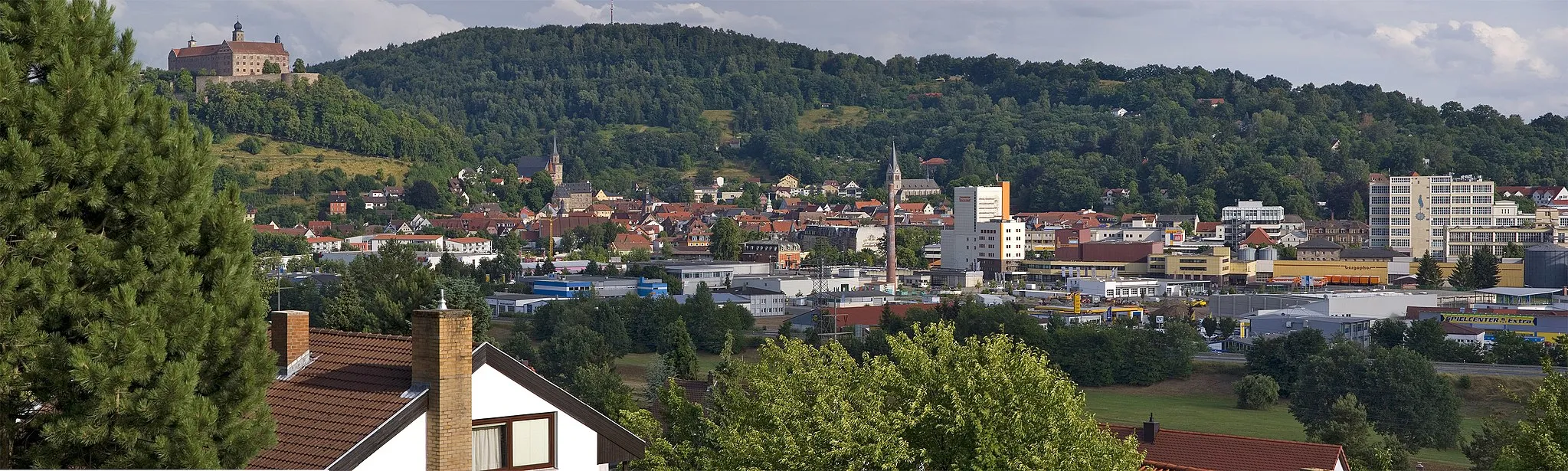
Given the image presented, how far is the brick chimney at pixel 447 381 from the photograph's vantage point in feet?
28.2

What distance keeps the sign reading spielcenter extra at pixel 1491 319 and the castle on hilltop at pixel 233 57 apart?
101641 millimetres

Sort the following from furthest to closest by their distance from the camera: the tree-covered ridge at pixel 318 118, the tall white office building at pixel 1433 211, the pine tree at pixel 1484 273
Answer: the tree-covered ridge at pixel 318 118 → the tall white office building at pixel 1433 211 → the pine tree at pixel 1484 273

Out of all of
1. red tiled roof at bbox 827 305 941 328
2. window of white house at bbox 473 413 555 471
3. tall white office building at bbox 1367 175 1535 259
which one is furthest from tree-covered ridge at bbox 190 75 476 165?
window of white house at bbox 473 413 555 471

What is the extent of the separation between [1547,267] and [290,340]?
76464 millimetres

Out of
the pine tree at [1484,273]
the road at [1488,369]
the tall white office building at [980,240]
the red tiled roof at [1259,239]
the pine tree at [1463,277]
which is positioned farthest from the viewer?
the red tiled roof at [1259,239]

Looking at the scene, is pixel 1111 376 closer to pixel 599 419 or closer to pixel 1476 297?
pixel 1476 297

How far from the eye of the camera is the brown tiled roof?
8.71m

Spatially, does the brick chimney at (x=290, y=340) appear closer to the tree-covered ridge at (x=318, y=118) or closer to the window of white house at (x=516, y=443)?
the window of white house at (x=516, y=443)

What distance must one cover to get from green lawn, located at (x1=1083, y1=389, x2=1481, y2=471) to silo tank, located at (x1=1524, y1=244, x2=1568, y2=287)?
40262 mm

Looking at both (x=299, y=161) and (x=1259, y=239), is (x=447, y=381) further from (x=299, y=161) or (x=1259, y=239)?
(x=299, y=161)

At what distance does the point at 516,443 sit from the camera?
30.5 ft

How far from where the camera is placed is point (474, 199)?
121 meters

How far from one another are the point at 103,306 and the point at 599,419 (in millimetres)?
3464

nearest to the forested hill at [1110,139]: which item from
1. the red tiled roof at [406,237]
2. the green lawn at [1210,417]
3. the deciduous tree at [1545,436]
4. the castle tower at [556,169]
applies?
the castle tower at [556,169]
